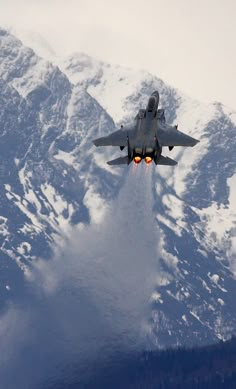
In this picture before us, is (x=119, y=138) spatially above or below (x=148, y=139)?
above

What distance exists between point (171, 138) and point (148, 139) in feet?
12.0

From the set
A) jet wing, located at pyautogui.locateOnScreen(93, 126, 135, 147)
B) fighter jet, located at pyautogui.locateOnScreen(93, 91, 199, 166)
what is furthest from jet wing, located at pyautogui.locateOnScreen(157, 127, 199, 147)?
Answer: jet wing, located at pyautogui.locateOnScreen(93, 126, 135, 147)

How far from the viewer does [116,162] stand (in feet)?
591

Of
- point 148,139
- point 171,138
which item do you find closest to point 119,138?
point 148,139

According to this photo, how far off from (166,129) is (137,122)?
375 cm

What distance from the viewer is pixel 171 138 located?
179000mm

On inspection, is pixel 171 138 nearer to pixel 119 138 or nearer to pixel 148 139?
pixel 148 139

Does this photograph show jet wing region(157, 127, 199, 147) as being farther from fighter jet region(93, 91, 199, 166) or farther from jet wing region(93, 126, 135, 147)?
jet wing region(93, 126, 135, 147)

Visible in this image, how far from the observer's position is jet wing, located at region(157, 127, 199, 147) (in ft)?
585

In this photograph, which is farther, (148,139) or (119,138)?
(119,138)

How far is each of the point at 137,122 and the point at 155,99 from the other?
5572 mm

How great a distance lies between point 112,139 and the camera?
18125 cm

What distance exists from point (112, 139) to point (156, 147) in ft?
24.9

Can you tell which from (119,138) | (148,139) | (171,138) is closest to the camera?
(148,139)
